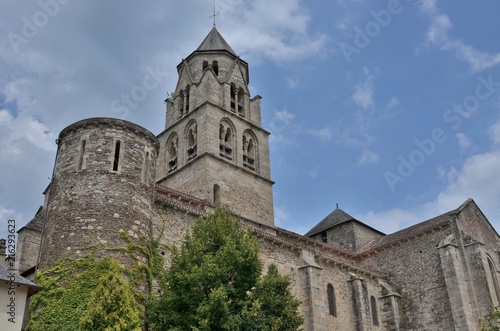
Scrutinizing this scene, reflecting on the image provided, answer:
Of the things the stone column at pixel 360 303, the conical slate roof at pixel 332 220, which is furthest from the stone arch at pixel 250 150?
the stone column at pixel 360 303

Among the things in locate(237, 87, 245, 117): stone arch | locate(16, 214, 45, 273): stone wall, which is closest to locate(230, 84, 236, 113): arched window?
locate(237, 87, 245, 117): stone arch

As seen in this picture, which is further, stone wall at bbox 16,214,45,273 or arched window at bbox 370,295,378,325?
arched window at bbox 370,295,378,325

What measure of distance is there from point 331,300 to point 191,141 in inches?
591

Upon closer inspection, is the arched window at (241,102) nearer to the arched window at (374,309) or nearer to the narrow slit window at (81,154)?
the arched window at (374,309)

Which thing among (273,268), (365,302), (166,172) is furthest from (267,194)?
(273,268)

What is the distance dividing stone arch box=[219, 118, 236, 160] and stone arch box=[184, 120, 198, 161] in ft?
5.58

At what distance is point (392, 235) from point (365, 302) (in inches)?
321

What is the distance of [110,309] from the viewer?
13711 millimetres

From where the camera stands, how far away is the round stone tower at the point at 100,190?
699 inches

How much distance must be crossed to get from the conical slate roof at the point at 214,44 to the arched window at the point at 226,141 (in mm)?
7198

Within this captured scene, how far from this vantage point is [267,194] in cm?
3600

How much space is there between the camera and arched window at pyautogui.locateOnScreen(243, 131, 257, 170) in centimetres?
3694

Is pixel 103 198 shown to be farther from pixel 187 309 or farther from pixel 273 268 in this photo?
pixel 273 268

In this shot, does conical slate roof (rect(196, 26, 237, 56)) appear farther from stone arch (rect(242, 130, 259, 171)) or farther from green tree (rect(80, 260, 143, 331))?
green tree (rect(80, 260, 143, 331))
